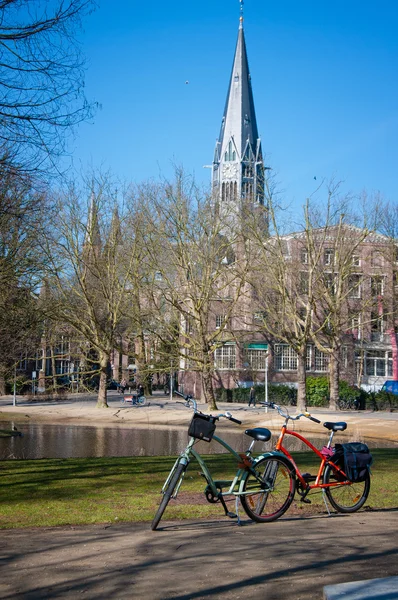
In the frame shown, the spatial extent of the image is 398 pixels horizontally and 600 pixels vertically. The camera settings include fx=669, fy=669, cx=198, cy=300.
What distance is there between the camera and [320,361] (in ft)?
185

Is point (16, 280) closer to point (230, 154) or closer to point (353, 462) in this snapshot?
point (353, 462)

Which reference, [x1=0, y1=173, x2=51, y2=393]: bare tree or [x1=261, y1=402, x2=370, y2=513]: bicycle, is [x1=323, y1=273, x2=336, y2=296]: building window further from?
[x1=261, y1=402, x2=370, y2=513]: bicycle

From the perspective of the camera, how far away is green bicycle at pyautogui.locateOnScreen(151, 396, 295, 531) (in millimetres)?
7395

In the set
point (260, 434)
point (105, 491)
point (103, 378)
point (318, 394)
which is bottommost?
point (318, 394)

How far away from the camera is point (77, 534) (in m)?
7.07

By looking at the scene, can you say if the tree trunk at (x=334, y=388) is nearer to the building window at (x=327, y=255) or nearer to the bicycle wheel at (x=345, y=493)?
the building window at (x=327, y=255)

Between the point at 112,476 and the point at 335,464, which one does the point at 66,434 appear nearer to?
the point at 112,476

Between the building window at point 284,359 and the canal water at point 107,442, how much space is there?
23.6m

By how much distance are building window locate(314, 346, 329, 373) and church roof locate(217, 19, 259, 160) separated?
45.8 meters

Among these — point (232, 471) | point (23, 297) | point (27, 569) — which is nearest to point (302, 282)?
point (23, 297)

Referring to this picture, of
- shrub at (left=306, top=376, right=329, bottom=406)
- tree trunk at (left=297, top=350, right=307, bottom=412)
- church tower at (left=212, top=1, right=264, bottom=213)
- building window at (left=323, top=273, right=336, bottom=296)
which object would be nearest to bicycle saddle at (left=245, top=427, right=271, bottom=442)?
tree trunk at (left=297, top=350, right=307, bottom=412)

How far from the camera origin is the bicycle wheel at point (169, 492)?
7.11 m

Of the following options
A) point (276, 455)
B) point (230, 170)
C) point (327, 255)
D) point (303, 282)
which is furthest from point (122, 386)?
point (276, 455)

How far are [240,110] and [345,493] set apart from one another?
3490 inches
